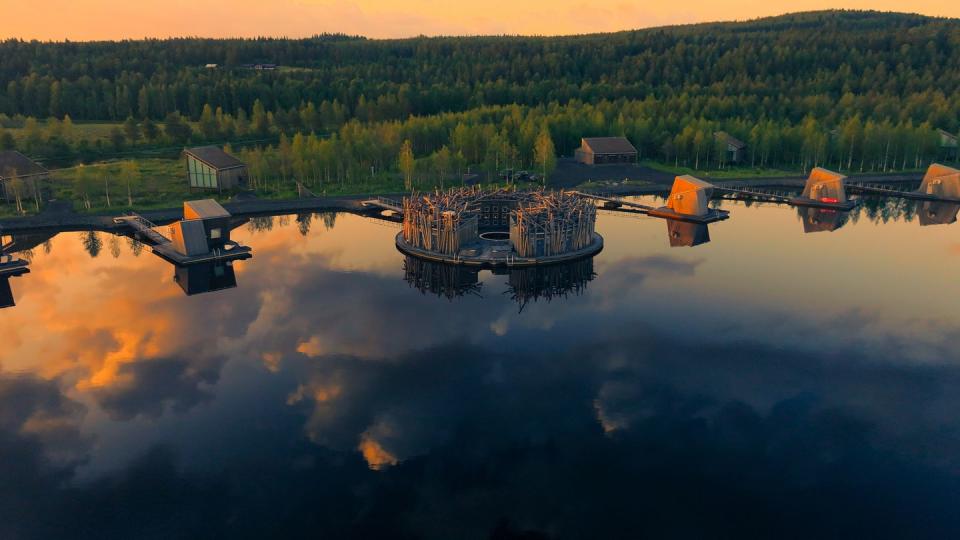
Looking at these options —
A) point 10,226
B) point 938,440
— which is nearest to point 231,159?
point 10,226

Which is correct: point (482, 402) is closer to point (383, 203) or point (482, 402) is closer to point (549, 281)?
point (549, 281)

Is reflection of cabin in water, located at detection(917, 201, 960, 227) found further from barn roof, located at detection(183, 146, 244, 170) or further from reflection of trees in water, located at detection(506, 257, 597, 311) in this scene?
barn roof, located at detection(183, 146, 244, 170)

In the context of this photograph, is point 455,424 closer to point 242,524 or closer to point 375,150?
point 242,524

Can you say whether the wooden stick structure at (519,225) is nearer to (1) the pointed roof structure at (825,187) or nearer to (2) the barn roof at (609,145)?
(1) the pointed roof structure at (825,187)

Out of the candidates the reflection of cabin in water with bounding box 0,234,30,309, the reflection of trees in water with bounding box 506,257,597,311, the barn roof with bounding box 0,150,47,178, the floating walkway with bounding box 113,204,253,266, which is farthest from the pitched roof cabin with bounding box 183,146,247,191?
the reflection of trees in water with bounding box 506,257,597,311

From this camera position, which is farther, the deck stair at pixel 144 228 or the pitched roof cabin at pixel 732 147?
the pitched roof cabin at pixel 732 147

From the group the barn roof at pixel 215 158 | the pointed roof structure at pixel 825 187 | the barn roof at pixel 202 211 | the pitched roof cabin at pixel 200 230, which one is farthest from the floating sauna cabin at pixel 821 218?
the barn roof at pixel 215 158
